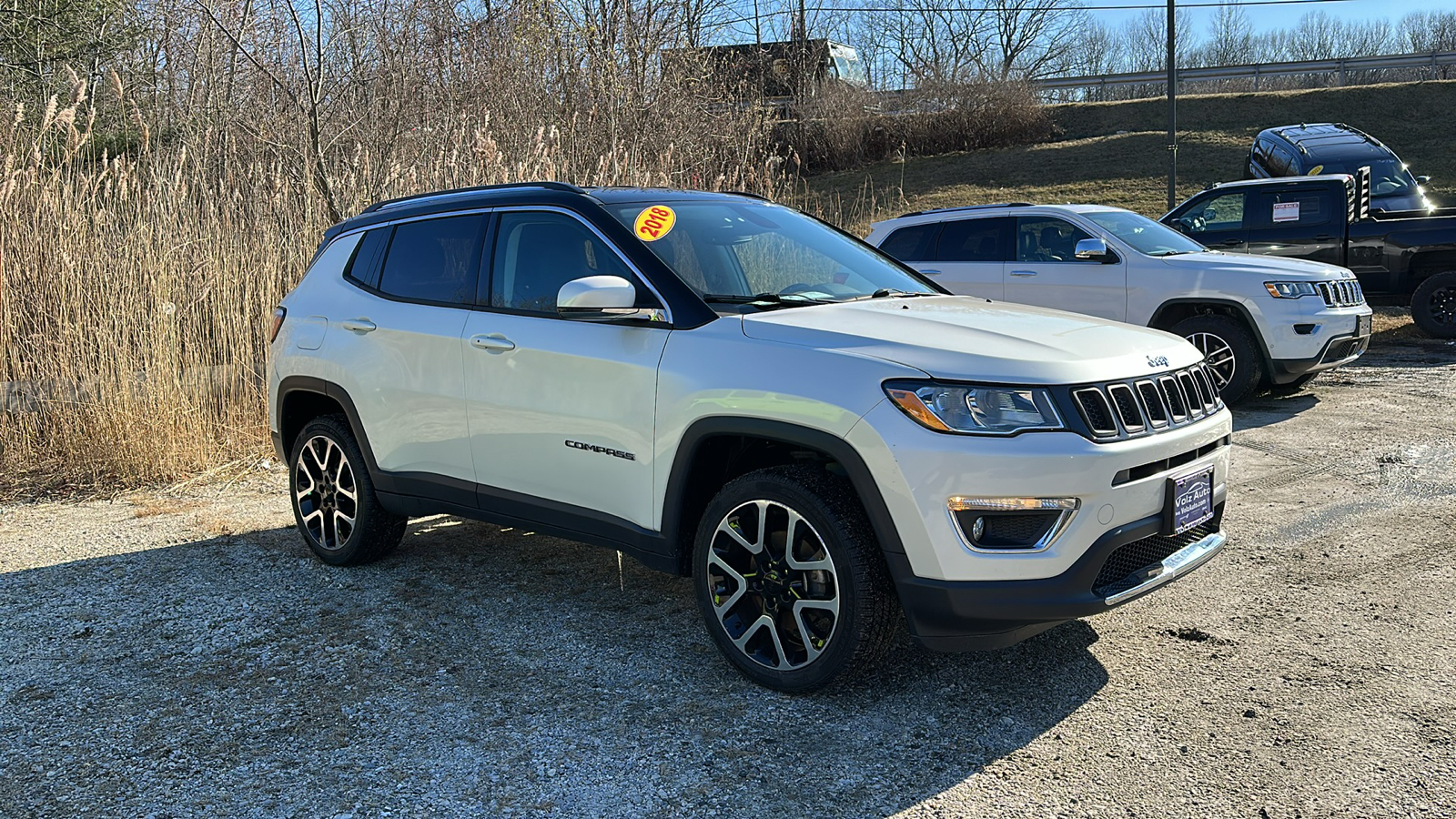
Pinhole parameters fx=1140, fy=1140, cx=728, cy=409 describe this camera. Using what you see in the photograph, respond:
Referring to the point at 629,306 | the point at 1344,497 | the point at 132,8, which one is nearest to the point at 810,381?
the point at 629,306

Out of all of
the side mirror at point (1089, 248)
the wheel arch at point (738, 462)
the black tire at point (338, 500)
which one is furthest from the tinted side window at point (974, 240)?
the wheel arch at point (738, 462)

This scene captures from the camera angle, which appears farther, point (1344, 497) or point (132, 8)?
point (132, 8)

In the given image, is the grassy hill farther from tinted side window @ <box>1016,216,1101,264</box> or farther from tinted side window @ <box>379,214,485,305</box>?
tinted side window @ <box>379,214,485,305</box>

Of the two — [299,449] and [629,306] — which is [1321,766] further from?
[299,449]

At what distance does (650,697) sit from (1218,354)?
21.8 feet

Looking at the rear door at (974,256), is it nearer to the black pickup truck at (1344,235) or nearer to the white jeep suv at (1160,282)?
the white jeep suv at (1160,282)

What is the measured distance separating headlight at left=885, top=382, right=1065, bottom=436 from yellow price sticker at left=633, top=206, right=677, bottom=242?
1.38 metres

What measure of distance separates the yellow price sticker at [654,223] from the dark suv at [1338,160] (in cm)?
1324

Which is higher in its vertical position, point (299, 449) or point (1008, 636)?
point (299, 449)

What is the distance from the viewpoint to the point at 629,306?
399 cm

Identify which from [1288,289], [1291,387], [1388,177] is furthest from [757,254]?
[1388,177]

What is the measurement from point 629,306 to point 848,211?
13561mm

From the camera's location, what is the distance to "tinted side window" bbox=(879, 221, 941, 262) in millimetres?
10336

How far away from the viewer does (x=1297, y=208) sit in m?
11.8
